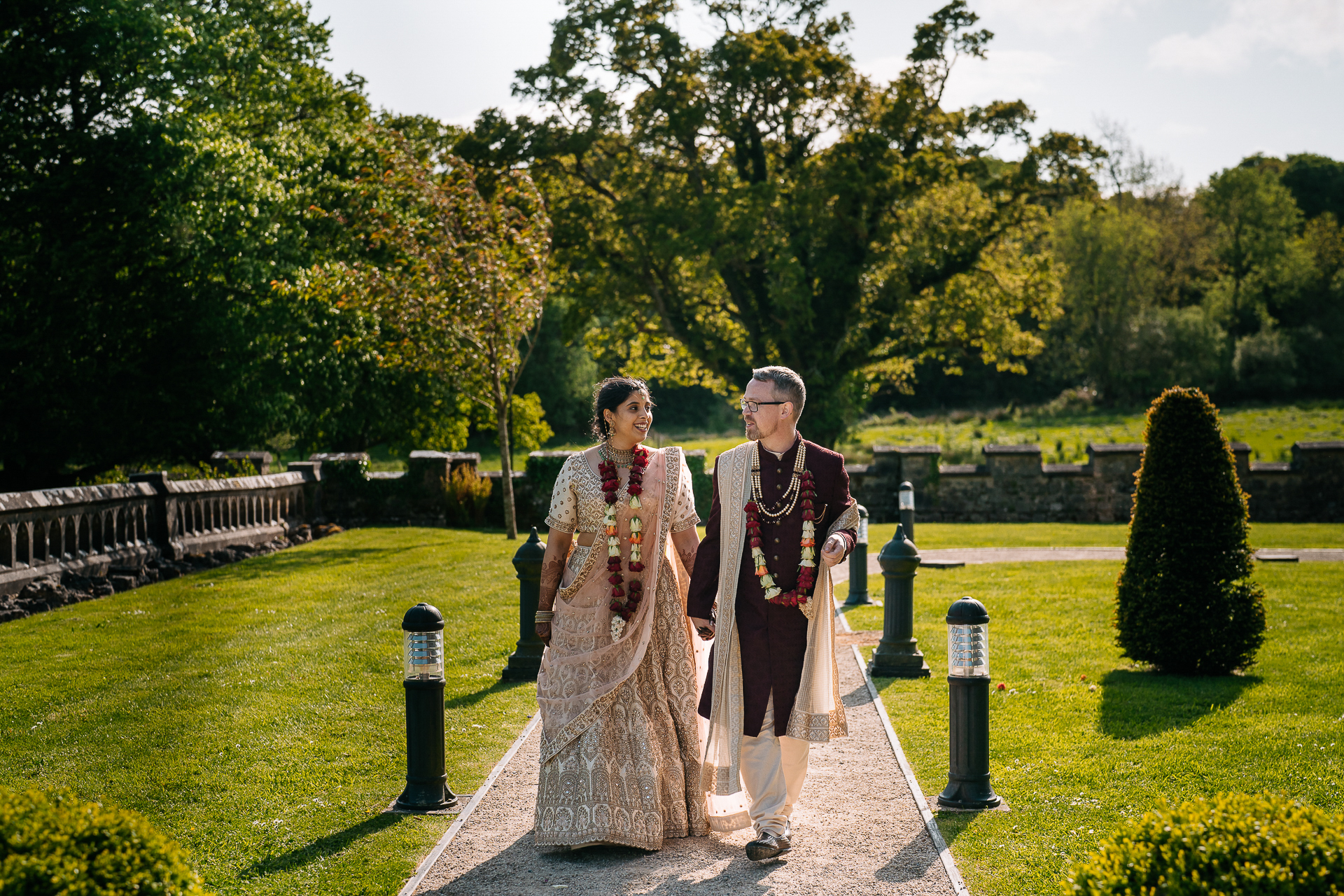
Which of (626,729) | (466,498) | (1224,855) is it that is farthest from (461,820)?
(466,498)

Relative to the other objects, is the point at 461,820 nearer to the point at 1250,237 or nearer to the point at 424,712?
the point at 424,712

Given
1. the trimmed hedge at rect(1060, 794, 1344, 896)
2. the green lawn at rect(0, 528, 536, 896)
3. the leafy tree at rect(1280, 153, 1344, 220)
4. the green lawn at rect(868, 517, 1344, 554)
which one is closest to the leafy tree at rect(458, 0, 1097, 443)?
the green lawn at rect(868, 517, 1344, 554)

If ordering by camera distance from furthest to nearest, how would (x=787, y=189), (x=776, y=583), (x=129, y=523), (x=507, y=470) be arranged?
(x=787, y=189)
(x=507, y=470)
(x=129, y=523)
(x=776, y=583)

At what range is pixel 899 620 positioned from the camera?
889 cm

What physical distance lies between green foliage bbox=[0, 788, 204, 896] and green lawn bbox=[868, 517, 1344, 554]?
15644 mm

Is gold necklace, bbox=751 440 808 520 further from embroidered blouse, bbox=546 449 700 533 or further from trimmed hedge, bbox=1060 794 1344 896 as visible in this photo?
trimmed hedge, bbox=1060 794 1344 896

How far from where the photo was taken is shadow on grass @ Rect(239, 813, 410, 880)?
4.84m

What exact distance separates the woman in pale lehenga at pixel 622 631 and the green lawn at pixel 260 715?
93 cm

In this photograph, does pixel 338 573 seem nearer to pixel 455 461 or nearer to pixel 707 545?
pixel 455 461

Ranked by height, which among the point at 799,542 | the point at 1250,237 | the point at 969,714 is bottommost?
the point at 969,714

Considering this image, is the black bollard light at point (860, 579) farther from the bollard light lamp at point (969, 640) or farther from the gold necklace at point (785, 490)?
the gold necklace at point (785, 490)

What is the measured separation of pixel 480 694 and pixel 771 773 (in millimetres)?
3820

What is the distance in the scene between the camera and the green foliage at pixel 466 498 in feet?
70.8

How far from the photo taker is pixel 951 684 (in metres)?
5.71
